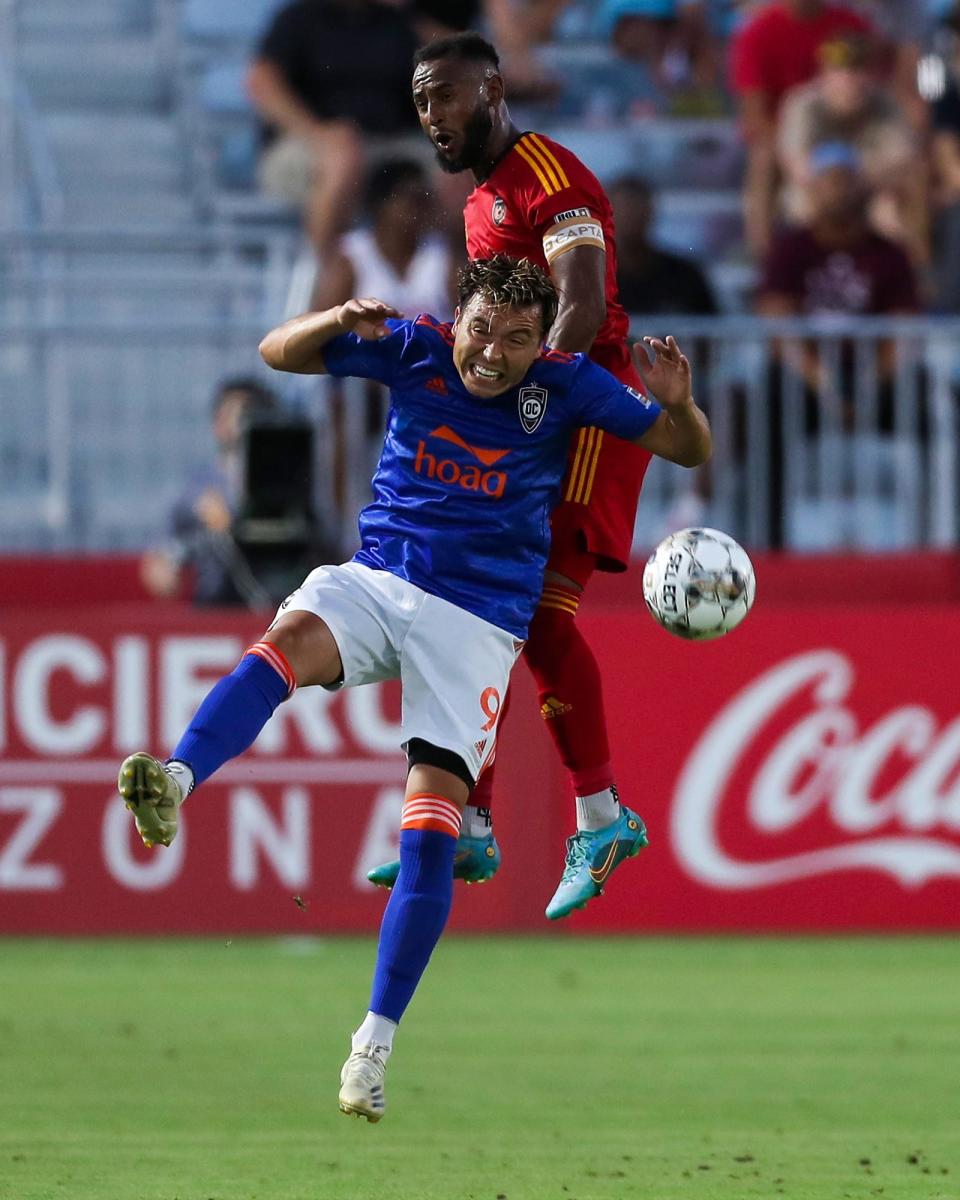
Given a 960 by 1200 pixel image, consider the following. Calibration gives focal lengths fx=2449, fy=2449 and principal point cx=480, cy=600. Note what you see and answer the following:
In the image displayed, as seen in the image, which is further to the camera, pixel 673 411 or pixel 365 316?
pixel 673 411

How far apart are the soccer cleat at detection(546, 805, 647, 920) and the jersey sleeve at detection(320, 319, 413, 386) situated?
1533 mm

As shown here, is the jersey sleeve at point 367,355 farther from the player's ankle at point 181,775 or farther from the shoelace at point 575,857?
the shoelace at point 575,857

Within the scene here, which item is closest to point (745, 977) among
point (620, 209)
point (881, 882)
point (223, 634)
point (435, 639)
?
point (881, 882)

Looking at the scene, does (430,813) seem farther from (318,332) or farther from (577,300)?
(577,300)

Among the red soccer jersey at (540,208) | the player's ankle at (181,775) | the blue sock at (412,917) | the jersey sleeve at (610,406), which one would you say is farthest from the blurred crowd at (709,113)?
the player's ankle at (181,775)

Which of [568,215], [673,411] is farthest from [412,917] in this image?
[568,215]

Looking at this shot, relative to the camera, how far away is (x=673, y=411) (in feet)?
21.9

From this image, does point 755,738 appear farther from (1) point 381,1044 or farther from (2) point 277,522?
(1) point 381,1044

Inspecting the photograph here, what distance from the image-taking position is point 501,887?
41.6ft

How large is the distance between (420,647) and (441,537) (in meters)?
0.31

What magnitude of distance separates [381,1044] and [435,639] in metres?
1.11

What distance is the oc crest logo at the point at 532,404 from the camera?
682 cm

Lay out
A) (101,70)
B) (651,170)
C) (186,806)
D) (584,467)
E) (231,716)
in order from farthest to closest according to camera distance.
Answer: (101,70)
(651,170)
(186,806)
(584,467)
(231,716)

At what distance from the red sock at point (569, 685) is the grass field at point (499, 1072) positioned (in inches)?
45.2
